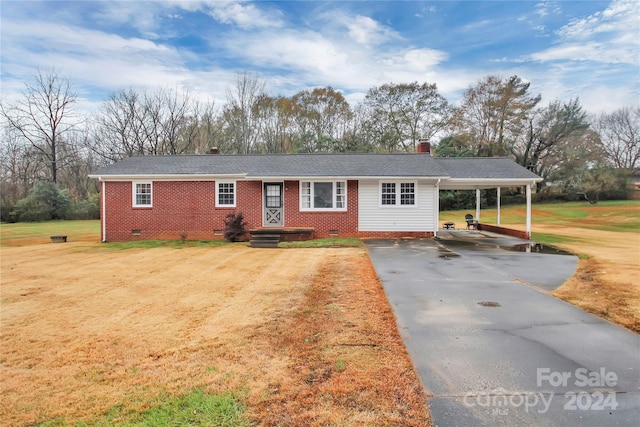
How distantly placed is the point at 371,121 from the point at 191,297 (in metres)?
35.0

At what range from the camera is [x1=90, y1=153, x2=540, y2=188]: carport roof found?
53.6 feet

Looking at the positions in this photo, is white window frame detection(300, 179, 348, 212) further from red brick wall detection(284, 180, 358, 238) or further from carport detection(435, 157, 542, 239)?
carport detection(435, 157, 542, 239)

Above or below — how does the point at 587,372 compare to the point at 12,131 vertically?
below

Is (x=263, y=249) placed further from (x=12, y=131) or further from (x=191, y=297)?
(x=12, y=131)

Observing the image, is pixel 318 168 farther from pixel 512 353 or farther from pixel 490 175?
pixel 512 353

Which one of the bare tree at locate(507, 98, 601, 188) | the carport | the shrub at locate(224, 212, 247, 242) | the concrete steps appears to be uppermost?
the bare tree at locate(507, 98, 601, 188)

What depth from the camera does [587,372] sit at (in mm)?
3613

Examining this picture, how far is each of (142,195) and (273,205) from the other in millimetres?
6391

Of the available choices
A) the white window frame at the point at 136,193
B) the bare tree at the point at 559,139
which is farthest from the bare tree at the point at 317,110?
the white window frame at the point at 136,193

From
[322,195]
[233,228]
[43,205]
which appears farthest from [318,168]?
[43,205]

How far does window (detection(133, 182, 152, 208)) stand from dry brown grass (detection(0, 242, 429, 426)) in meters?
8.58

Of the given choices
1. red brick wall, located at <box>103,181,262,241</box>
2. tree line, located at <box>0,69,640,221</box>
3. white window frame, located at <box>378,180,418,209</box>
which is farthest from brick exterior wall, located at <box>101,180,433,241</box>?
tree line, located at <box>0,69,640,221</box>

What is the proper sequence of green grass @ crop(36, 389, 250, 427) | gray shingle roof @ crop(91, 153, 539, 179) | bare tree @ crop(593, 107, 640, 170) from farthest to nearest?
bare tree @ crop(593, 107, 640, 170)
gray shingle roof @ crop(91, 153, 539, 179)
green grass @ crop(36, 389, 250, 427)

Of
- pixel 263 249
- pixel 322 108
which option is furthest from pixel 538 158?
pixel 263 249
